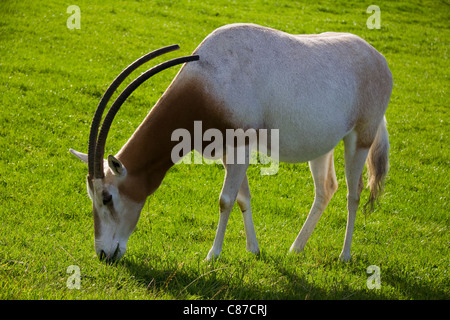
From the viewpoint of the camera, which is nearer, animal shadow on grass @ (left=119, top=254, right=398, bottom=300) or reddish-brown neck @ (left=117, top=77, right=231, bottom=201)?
animal shadow on grass @ (left=119, top=254, right=398, bottom=300)

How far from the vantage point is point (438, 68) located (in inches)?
640

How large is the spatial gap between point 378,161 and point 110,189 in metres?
3.24

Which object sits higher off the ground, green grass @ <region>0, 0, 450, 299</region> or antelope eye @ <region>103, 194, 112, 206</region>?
antelope eye @ <region>103, 194, 112, 206</region>

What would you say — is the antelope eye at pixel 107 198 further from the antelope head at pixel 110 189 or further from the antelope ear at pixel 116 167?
the antelope ear at pixel 116 167

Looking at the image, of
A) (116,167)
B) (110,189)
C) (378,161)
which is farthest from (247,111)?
(378,161)

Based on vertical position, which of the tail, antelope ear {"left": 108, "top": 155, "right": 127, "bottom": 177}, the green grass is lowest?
the green grass

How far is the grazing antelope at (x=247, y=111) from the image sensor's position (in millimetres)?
4723

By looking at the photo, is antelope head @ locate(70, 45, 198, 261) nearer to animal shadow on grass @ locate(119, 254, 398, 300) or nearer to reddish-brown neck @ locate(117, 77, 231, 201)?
reddish-brown neck @ locate(117, 77, 231, 201)

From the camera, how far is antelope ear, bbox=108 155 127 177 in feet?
14.5

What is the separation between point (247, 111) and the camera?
5.01 m

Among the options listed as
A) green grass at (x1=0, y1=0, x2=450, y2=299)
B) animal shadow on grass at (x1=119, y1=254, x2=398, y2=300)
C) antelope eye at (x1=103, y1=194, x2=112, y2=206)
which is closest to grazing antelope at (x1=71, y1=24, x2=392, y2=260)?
antelope eye at (x1=103, y1=194, x2=112, y2=206)
